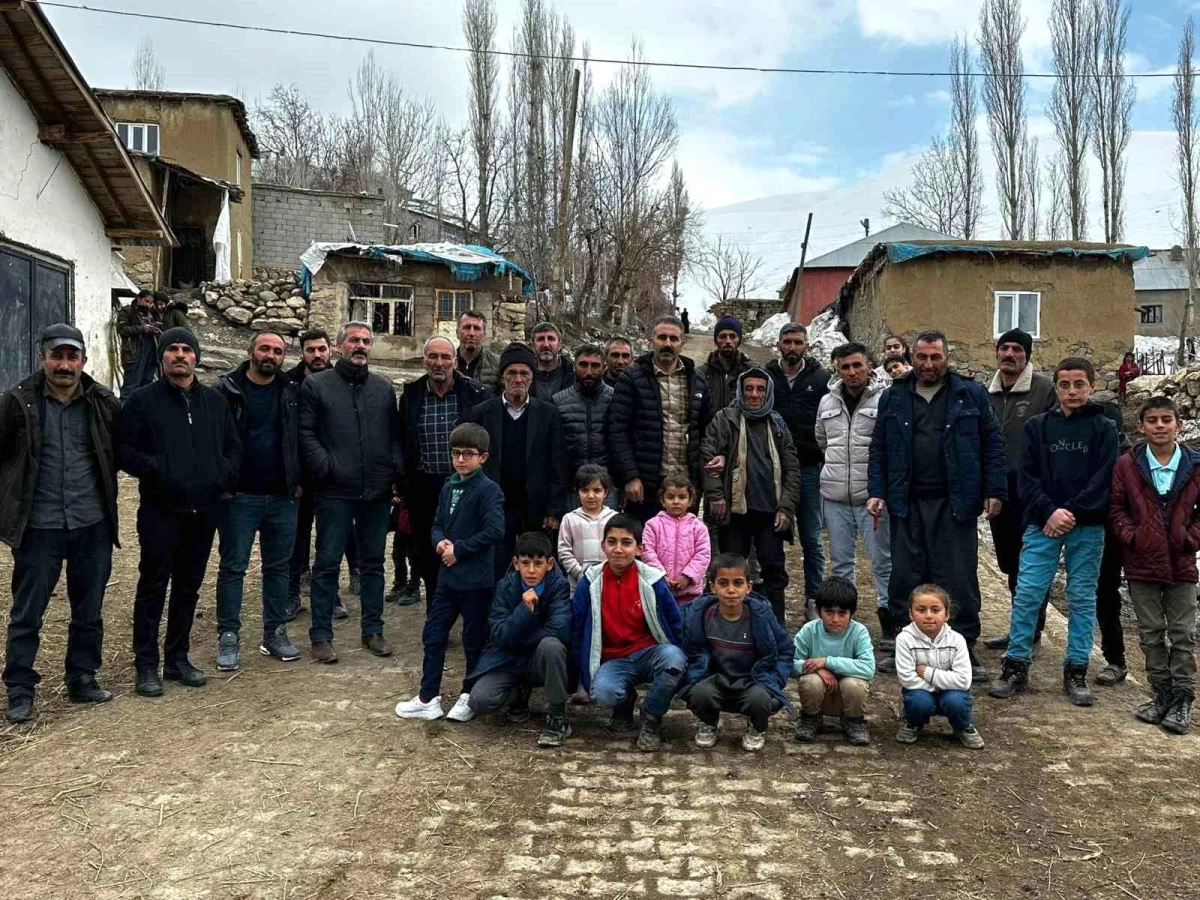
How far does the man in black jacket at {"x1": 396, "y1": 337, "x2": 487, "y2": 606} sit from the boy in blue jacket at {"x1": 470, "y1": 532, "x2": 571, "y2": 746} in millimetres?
1200

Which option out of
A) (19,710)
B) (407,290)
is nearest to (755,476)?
(19,710)

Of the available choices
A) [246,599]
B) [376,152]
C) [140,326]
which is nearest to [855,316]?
[140,326]

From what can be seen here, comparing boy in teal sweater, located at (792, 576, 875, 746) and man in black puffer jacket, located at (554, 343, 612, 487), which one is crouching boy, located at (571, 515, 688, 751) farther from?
man in black puffer jacket, located at (554, 343, 612, 487)

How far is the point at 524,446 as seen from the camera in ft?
17.7

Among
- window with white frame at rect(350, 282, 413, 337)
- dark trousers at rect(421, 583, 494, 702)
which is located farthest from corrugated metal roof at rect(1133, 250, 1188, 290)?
dark trousers at rect(421, 583, 494, 702)

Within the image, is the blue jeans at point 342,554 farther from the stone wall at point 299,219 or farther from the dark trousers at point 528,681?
the stone wall at point 299,219

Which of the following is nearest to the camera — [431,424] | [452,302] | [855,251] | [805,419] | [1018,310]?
[431,424]

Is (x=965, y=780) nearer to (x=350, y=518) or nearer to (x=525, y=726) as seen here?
(x=525, y=726)

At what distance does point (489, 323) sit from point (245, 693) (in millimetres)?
16090

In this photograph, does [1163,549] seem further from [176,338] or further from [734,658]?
[176,338]

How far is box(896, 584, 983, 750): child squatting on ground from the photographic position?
4.25 m

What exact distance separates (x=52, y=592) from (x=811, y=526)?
4562mm

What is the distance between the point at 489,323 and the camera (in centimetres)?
2042

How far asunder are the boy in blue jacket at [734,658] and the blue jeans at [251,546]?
248 centimetres
